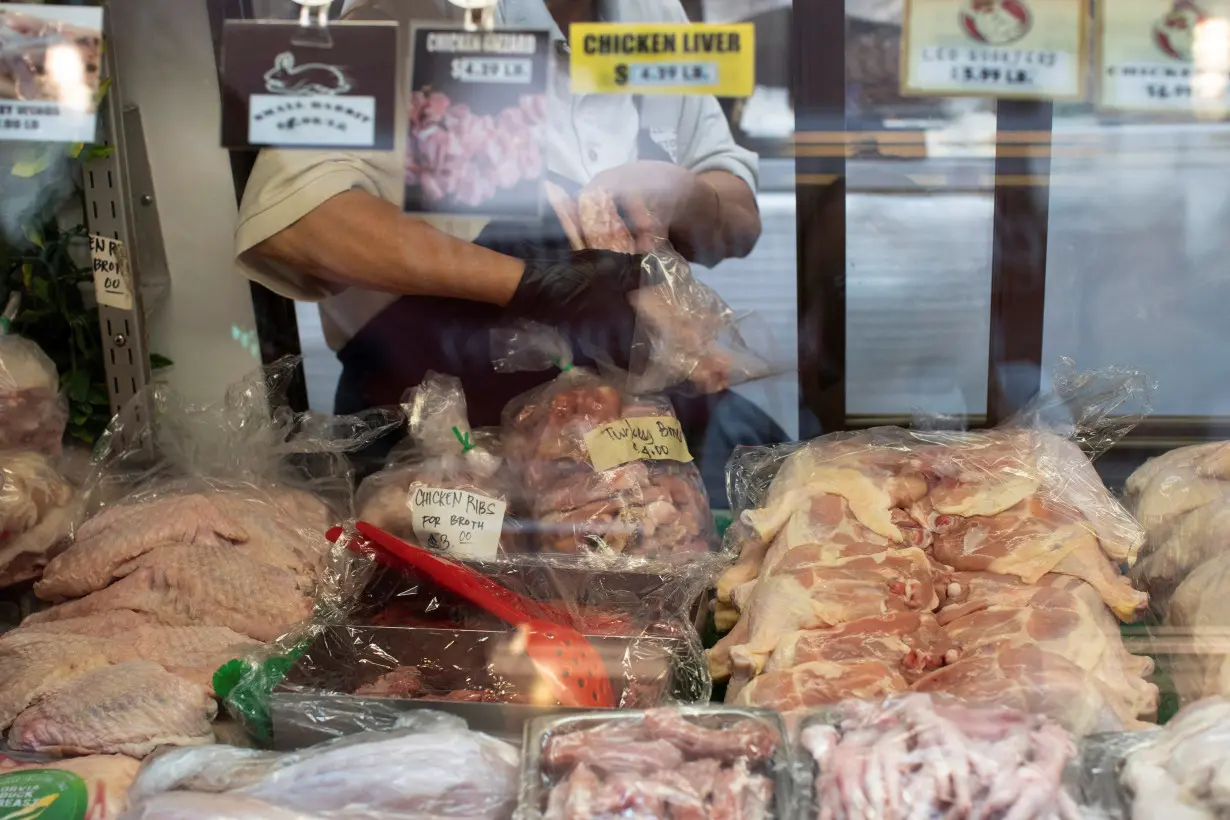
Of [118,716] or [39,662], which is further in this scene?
[39,662]

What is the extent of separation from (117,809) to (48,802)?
0.31 feet

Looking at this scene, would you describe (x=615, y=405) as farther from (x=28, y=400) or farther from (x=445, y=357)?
(x=28, y=400)

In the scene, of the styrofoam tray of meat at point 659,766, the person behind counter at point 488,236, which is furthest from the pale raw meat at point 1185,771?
the person behind counter at point 488,236

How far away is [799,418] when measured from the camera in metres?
2.80

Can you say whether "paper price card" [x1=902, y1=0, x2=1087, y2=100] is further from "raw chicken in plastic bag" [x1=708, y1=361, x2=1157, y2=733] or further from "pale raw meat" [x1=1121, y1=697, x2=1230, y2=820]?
"pale raw meat" [x1=1121, y1=697, x2=1230, y2=820]

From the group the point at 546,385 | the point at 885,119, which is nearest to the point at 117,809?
the point at 546,385

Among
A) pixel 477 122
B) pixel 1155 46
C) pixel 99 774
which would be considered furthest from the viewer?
pixel 477 122

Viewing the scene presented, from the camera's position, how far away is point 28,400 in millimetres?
2479

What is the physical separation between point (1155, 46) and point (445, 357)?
1.69m

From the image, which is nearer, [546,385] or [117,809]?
[117,809]

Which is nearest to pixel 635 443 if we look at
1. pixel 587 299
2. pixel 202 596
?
pixel 587 299

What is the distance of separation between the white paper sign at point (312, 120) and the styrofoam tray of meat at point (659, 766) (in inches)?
47.7

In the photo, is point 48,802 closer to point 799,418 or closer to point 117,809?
point 117,809

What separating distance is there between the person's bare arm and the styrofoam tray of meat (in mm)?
1289
